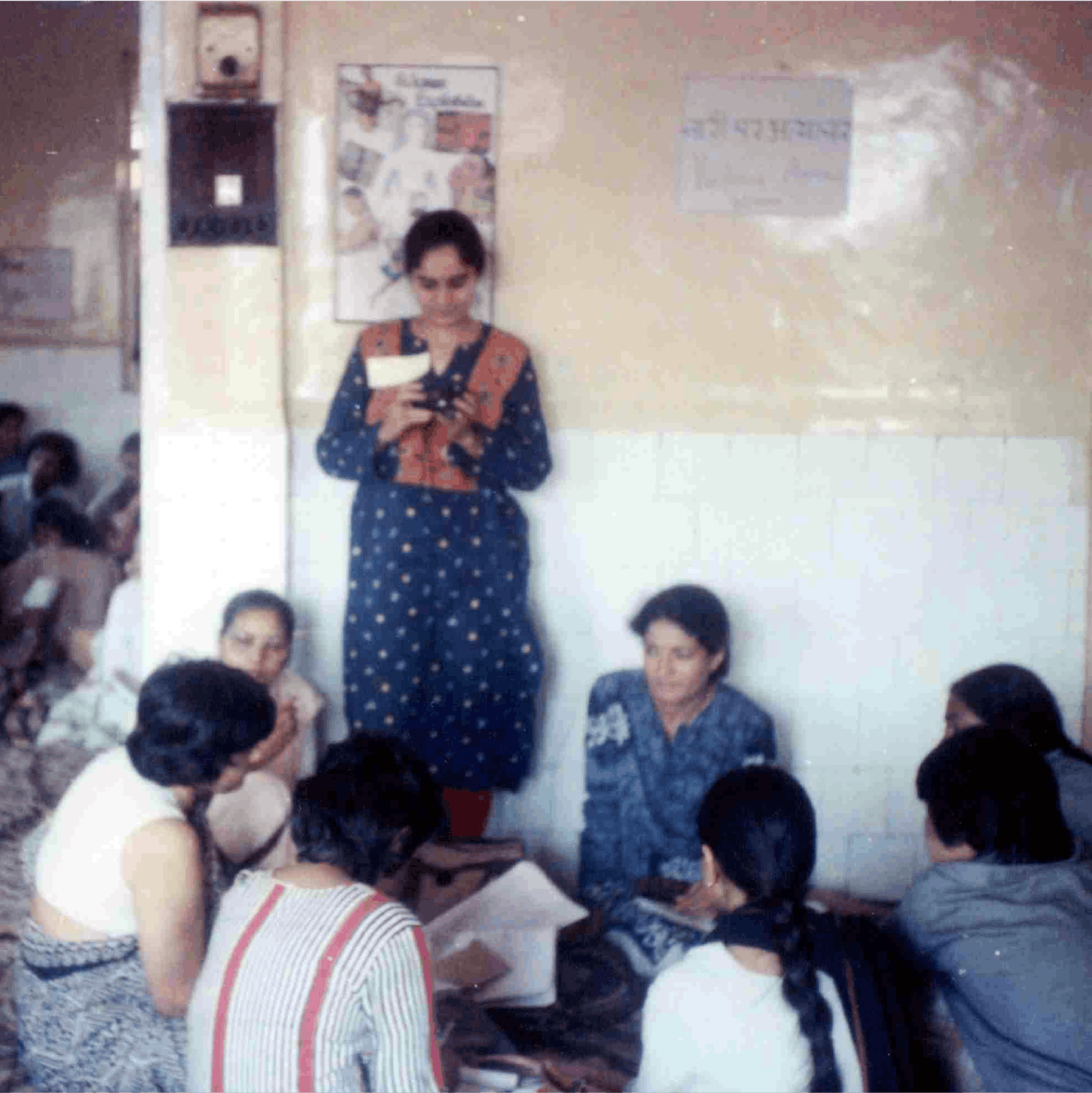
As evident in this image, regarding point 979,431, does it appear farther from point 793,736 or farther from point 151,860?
point 151,860

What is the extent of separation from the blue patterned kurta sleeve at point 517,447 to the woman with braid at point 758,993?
5.02ft

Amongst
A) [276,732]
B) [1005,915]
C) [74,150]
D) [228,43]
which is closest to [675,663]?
[276,732]

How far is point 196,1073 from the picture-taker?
1816 mm

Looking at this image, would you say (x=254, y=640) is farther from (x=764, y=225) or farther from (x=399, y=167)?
(x=764, y=225)

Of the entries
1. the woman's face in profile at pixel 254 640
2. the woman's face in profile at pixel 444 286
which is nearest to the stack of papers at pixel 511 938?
the woman's face in profile at pixel 254 640

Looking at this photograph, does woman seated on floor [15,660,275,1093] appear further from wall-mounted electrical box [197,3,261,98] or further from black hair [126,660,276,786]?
wall-mounted electrical box [197,3,261,98]

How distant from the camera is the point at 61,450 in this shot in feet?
19.0

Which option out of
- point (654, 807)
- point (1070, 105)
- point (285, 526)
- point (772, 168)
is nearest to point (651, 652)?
point (654, 807)

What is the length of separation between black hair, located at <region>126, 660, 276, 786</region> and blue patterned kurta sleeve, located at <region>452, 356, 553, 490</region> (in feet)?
4.06

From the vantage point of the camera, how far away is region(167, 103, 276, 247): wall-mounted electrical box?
10.9 feet

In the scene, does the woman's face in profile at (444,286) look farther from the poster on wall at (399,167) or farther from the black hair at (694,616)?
the black hair at (694,616)

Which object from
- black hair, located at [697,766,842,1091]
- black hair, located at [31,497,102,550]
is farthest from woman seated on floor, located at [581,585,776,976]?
black hair, located at [31,497,102,550]

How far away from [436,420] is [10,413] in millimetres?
3140

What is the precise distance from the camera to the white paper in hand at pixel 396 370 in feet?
10.9
